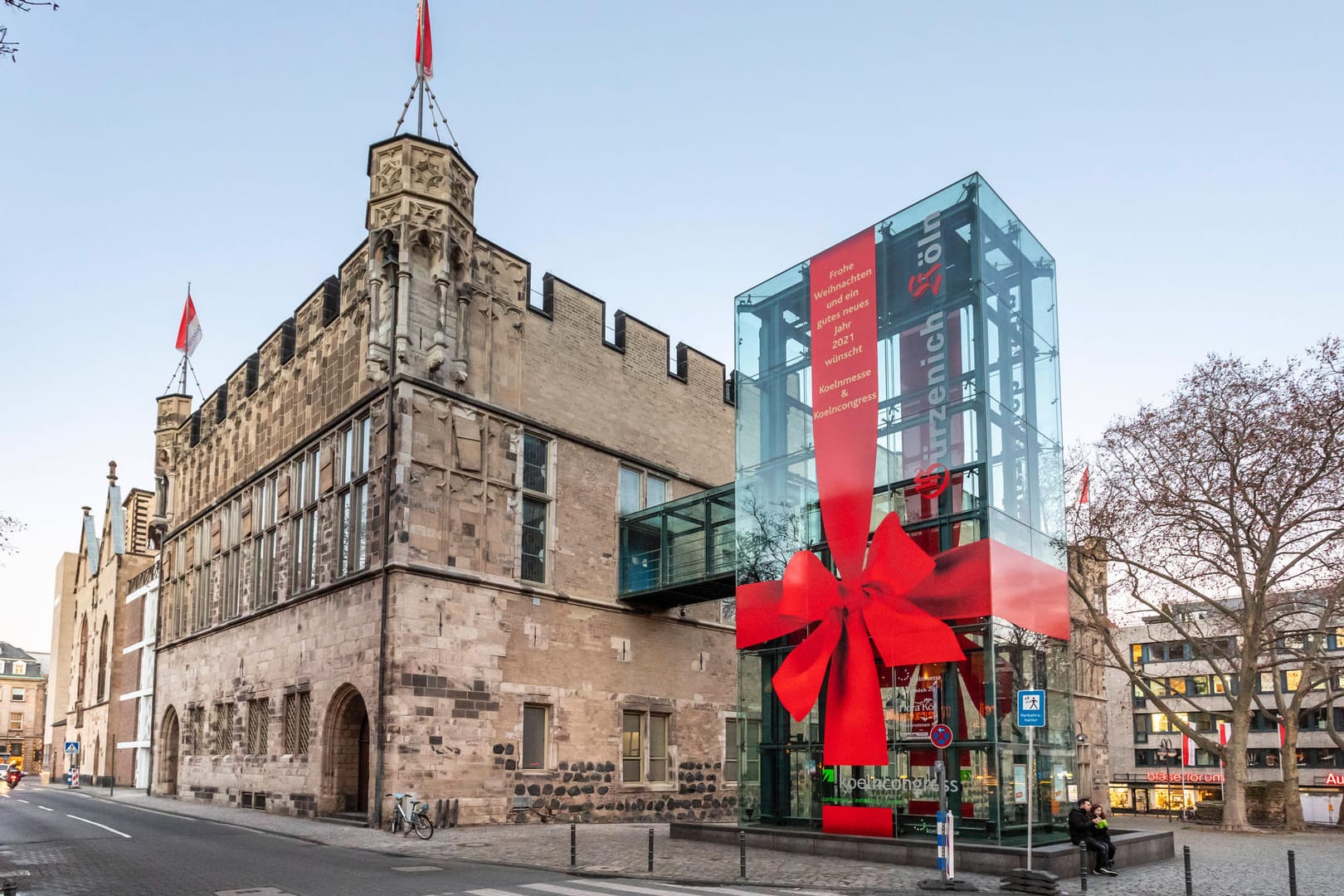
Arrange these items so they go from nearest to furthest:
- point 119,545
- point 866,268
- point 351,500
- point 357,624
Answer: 1. point 866,268
2. point 357,624
3. point 351,500
4. point 119,545

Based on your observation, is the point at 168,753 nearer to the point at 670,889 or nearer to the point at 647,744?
the point at 647,744

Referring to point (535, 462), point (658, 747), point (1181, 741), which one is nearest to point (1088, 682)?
point (1181, 741)

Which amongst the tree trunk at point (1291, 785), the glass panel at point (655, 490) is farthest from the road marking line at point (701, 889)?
the tree trunk at point (1291, 785)

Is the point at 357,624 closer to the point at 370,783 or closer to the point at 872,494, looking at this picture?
the point at 370,783

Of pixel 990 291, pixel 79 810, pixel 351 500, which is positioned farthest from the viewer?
pixel 79 810

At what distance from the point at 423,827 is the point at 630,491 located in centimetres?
1225

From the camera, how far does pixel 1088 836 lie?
1747 centimetres

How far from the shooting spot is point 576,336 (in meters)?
30.7

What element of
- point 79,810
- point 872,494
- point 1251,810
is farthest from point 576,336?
point 1251,810

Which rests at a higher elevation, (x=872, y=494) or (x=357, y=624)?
(x=872, y=494)

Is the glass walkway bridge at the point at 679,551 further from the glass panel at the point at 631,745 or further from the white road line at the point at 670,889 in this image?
the white road line at the point at 670,889

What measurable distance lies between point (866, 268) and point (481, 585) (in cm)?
1178

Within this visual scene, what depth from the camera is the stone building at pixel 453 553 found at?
2519 centimetres

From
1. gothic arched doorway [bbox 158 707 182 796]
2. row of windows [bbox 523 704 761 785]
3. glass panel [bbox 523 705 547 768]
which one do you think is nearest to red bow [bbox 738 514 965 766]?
row of windows [bbox 523 704 761 785]
